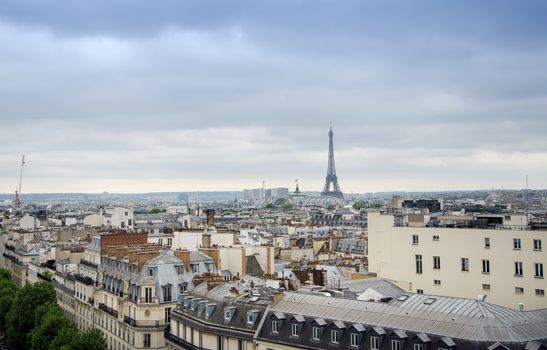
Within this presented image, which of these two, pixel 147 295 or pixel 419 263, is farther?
pixel 419 263

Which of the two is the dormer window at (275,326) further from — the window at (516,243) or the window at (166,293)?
the window at (516,243)

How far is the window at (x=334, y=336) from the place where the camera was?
43.0 metres

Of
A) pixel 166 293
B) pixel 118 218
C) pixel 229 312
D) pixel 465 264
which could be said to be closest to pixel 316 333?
pixel 229 312

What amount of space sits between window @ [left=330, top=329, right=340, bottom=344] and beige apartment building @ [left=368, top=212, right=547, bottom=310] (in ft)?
50.3

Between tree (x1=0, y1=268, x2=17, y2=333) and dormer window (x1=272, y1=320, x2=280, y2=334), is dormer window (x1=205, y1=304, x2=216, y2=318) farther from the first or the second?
tree (x1=0, y1=268, x2=17, y2=333)

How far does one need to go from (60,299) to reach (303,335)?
58.1 metres

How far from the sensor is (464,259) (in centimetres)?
6188

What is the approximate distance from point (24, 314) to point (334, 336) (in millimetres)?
45713

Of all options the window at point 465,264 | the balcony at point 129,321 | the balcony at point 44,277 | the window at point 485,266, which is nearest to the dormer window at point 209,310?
the balcony at point 129,321

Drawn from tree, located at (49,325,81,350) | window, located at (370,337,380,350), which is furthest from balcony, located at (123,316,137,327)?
window, located at (370,337,380,350)

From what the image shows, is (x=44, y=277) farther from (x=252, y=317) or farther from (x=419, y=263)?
(x=252, y=317)

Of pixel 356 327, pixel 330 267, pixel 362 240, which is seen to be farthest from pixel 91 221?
pixel 356 327

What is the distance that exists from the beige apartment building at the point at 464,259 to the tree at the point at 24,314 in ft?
120

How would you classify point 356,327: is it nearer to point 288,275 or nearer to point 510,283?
point 510,283
